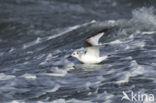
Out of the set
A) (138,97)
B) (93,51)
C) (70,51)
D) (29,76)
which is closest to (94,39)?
(93,51)

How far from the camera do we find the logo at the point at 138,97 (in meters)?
9.40

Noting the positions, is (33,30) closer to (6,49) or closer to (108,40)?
(6,49)

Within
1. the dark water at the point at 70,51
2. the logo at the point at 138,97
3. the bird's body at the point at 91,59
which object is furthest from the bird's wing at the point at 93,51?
the logo at the point at 138,97

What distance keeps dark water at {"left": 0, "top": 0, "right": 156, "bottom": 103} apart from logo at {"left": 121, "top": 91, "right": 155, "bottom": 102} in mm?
85

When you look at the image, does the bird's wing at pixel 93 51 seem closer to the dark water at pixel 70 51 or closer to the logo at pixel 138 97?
the dark water at pixel 70 51

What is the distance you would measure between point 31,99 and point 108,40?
18.1 ft

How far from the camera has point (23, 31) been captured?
1877 centimetres

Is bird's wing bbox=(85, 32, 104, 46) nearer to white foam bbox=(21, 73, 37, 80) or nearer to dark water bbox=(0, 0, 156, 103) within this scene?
dark water bbox=(0, 0, 156, 103)

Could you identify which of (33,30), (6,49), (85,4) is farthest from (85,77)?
(85,4)

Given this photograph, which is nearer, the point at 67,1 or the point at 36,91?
the point at 36,91

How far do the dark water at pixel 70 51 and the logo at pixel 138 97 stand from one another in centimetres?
8

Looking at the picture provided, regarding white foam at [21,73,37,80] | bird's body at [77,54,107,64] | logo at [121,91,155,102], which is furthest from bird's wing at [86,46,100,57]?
logo at [121,91,155,102]

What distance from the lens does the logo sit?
9.40m

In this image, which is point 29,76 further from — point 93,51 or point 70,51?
point 70,51
